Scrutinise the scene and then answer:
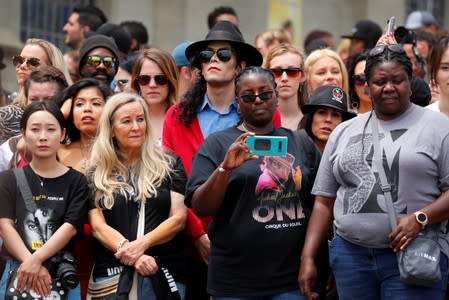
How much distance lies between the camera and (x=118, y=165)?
7.77 metres

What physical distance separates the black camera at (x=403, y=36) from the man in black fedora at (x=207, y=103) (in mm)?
1865

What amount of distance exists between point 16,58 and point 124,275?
9.98 feet

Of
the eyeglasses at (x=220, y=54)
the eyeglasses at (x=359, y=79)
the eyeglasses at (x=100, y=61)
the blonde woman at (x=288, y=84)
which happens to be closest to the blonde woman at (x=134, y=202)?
the eyeglasses at (x=220, y=54)

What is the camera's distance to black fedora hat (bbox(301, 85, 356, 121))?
8.28m

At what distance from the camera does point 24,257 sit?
7414 millimetres

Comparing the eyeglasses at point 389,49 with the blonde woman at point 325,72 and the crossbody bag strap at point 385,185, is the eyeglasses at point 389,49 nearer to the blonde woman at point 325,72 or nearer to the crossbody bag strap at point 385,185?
the crossbody bag strap at point 385,185

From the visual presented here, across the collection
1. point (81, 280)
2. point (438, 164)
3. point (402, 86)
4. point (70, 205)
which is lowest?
point (81, 280)

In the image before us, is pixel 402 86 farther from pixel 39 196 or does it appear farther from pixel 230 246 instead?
pixel 39 196

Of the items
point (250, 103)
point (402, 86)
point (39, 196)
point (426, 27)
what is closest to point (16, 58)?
point (39, 196)

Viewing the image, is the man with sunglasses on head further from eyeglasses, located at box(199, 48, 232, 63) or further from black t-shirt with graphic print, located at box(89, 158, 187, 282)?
black t-shirt with graphic print, located at box(89, 158, 187, 282)

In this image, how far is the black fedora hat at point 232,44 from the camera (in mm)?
8117

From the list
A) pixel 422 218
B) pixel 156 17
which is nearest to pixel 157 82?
pixel 422 218

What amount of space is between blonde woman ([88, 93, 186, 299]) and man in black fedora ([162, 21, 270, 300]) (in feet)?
0.81

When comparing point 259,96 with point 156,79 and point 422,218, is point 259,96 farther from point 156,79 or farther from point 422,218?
point 156,79
